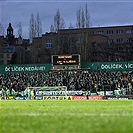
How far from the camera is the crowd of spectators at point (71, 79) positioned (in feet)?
179

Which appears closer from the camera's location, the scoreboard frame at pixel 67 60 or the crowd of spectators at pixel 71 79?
the crowd of spectators at pixel 71 79

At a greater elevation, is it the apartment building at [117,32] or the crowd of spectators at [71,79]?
the apartment building at [117,32]

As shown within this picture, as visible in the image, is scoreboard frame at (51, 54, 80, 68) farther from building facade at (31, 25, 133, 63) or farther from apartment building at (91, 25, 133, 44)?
apartment building at (91, 25, 133, 44)

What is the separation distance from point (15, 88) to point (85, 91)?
477 inches

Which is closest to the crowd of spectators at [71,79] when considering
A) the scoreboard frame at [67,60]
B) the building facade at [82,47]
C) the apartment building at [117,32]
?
the scoreboard frame at [67,60]

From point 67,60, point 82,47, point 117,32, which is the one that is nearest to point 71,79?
point 67,60

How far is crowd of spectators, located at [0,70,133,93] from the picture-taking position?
5447 cm

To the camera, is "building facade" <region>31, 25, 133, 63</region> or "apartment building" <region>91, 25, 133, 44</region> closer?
"building facade" <region>31, 25, 133, 63</region>

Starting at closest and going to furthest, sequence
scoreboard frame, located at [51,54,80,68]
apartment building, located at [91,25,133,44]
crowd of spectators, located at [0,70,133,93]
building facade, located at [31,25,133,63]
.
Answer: crowd of spectators, located at [0,70,133,93] < scoreboard frame, located at [51,54,80,68] < building facade, located at [31,25,133,63] < apartment building, located at [91,25,133,44]

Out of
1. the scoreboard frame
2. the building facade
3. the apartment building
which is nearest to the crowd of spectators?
the scoreboard frame

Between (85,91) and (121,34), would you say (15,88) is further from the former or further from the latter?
(121,34)

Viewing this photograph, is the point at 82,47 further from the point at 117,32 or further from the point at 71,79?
the point at 117,32

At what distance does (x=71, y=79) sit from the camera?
59250 mm

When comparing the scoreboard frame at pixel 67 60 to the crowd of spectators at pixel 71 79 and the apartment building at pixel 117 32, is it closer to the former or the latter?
the crowd of spectators at pixel 71 79
